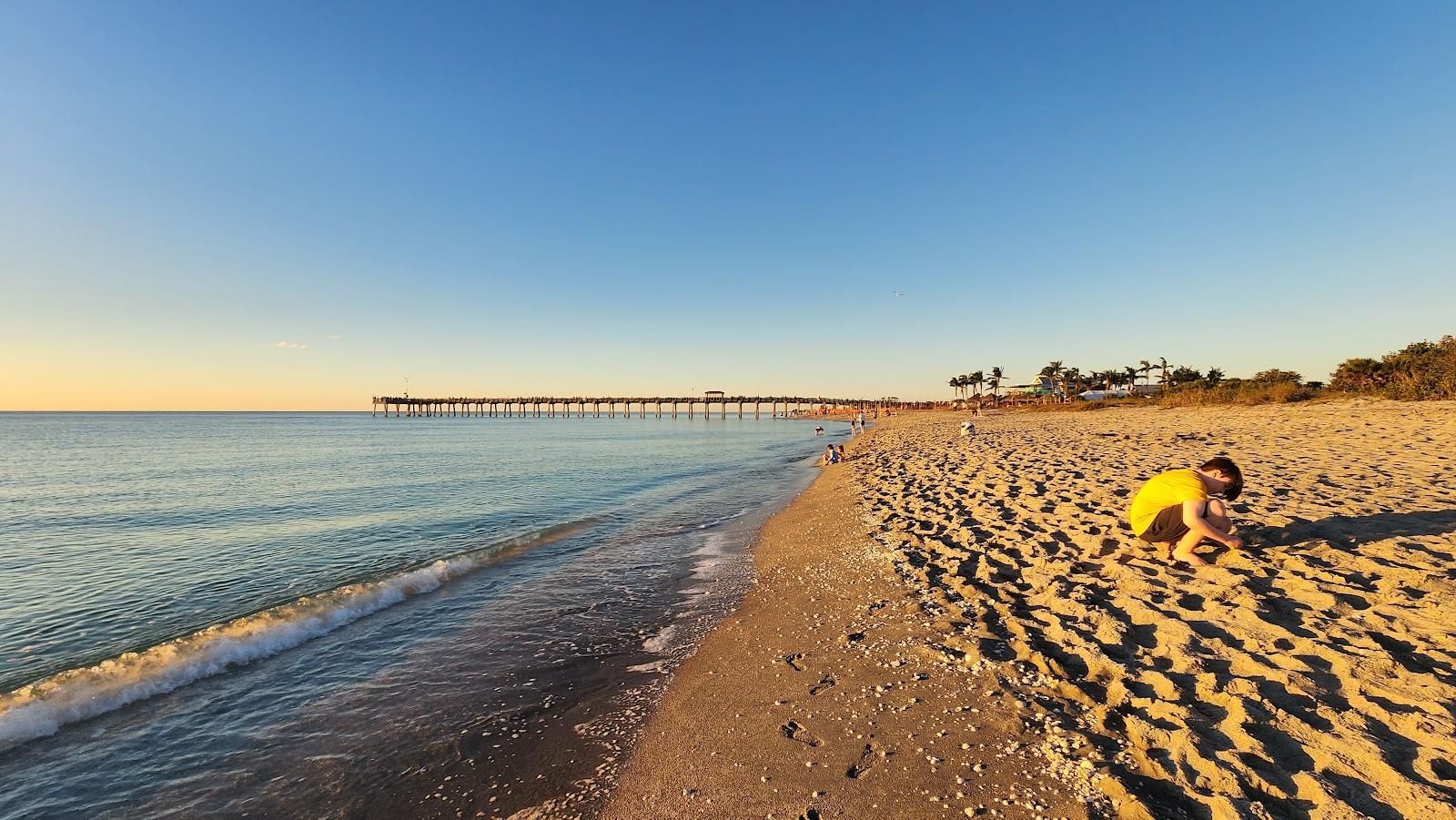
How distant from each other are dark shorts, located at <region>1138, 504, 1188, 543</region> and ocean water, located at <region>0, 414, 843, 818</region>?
18.2 ft

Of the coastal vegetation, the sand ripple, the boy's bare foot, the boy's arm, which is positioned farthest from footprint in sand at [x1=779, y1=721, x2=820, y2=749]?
the coastal vegetation

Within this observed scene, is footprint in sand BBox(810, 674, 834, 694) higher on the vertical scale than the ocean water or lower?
higher

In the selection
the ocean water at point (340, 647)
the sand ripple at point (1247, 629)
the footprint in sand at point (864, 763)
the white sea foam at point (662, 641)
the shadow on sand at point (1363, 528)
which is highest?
the shadow on sand at point (1363, 528)

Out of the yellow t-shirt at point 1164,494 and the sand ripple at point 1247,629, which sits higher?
the yellow t-shirt at point 1164,494

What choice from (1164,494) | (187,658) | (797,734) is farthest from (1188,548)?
(187,658)

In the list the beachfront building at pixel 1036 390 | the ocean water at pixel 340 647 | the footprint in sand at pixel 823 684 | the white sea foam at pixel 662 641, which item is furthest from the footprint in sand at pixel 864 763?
the beachfront building at pixel 1036 390

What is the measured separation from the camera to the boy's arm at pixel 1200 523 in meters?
6.50

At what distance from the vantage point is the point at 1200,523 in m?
6.52

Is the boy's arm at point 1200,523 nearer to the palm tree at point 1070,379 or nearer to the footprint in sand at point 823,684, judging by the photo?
the footprint in sand at point 823,684

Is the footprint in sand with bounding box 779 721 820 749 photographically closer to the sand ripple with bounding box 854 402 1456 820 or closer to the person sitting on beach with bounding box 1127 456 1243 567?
the sand ripple with bounding box 854 402 1456 820

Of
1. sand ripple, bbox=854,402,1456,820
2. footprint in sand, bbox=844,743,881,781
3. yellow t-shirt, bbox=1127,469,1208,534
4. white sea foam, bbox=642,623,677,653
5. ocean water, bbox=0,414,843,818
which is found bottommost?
ocean water, bbox=0,414,843,818

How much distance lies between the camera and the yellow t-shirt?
6585mm

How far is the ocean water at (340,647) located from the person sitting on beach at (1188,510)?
5.61 m

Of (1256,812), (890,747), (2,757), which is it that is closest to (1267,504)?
(1256,812)
